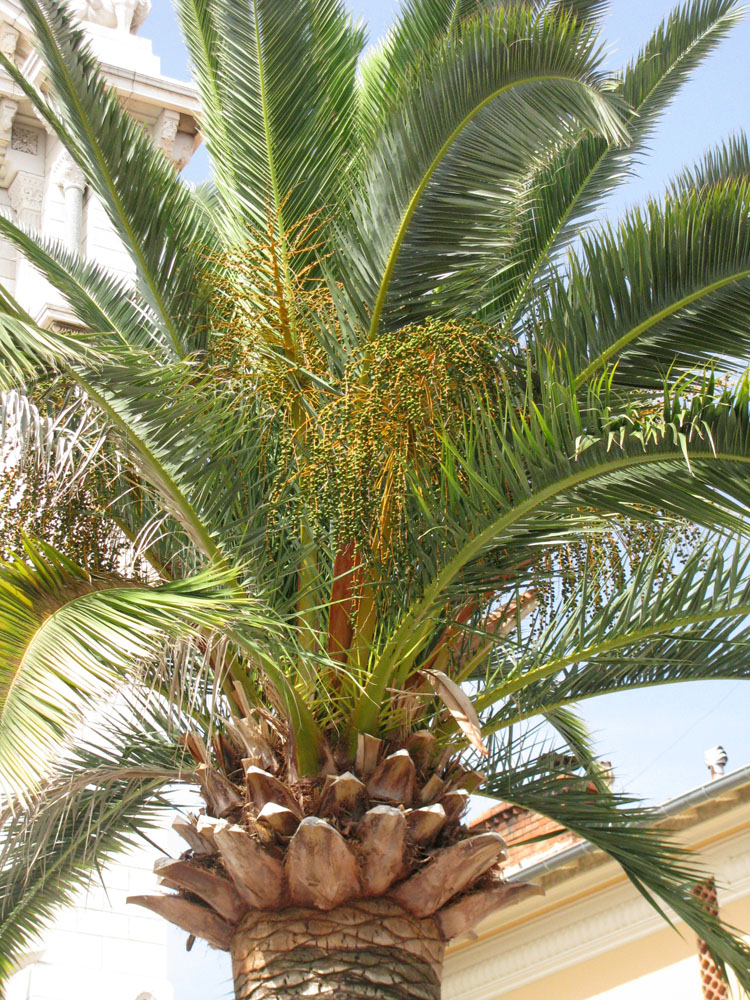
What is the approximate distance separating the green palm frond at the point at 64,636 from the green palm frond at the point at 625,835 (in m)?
1.93

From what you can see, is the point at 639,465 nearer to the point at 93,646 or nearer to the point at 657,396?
the point at 657,396

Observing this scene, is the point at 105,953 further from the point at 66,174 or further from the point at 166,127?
the point at 166,127

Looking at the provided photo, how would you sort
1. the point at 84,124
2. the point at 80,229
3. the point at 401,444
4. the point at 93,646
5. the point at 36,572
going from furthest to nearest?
1. the point at 80,229
2. the point at 84,124
3. the point at 401,444
4. the point at 36,572
5. the point at 93,646

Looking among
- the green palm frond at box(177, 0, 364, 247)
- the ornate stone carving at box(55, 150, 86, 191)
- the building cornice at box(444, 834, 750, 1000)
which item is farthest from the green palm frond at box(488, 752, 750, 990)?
the ornate stone carving at box(55, 150, 86, 191)

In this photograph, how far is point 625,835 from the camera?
5996 mm

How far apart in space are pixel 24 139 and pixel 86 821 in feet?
27.1

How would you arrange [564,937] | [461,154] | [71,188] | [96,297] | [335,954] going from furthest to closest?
[71,188]
[564,937]
[96,297]
[461,154]
[335,954]

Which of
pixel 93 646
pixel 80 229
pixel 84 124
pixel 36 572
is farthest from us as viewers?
pixel 80 229

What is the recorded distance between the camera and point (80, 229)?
12438mm

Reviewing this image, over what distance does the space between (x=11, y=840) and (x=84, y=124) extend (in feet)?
10.3

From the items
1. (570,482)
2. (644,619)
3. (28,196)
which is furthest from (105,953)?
(28,196)

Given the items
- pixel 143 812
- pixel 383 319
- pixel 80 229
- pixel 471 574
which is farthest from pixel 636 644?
pixel 80 229

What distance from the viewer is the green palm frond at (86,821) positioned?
6.20 m

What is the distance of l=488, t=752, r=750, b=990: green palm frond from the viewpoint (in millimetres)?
5930
